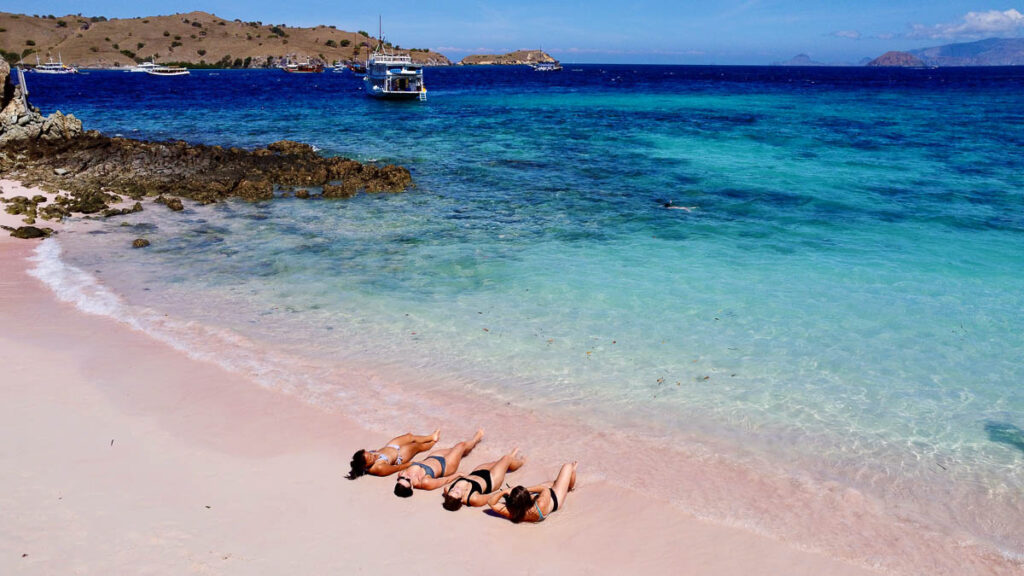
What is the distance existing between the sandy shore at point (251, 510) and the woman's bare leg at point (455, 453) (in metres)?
0.13

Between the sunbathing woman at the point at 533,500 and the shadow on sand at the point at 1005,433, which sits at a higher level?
the shadow on sand at the point at 1005,433

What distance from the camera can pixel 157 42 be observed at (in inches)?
6609

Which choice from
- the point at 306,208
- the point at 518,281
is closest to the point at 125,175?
the point at 306,208

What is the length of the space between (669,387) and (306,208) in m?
14.6

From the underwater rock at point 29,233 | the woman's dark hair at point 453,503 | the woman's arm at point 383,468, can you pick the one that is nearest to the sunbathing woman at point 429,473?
the woman's arm at point 383,468

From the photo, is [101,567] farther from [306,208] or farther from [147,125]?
[147,125]

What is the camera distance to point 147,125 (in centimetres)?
4069

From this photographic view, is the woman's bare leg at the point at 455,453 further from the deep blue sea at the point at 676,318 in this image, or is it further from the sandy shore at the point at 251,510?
the deep blue sea at the point at 676,318

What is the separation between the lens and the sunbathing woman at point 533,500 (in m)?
6.30

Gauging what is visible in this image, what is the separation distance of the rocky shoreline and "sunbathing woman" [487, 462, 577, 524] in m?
17.0

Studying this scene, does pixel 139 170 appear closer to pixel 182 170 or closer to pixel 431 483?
pixel 182 170

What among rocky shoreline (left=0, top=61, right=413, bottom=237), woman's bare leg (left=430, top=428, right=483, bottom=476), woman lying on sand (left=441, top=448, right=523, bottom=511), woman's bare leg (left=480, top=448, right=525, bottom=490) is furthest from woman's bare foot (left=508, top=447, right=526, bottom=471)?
rocky shoreline (left=0, top=61, right=413, bottom=237)

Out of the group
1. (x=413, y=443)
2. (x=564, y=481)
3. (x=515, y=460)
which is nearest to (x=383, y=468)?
(x=413, y=443)

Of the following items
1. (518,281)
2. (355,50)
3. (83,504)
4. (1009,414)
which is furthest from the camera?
(355,50)
